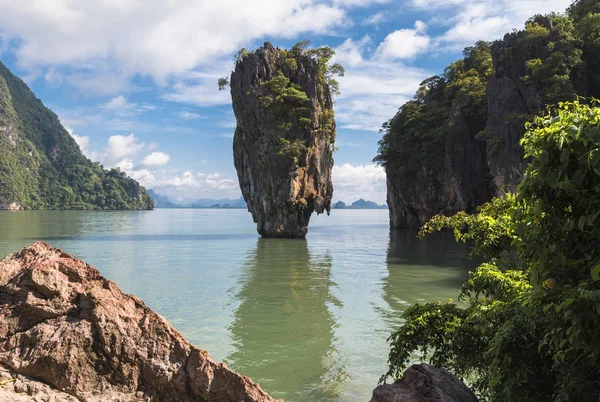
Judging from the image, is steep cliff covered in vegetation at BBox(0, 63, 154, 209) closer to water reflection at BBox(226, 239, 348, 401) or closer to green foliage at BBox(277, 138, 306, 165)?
green foliage at BBox(277, 138, 306, 165)

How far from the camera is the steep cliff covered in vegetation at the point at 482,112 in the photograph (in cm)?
2895

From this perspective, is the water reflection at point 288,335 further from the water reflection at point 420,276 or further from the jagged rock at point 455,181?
the jagged rock at point 455,181

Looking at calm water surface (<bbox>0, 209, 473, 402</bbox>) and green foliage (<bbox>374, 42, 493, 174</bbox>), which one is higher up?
green foliage (<bbox>374, 42, 493, 174</bbox>)

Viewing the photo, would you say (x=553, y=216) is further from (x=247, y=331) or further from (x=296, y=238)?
(x=296, y=238)

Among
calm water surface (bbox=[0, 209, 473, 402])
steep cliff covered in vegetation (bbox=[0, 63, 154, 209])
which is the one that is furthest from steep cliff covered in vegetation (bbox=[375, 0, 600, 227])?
steep cliff covered in vegetation (bbox=[0, 63, 154, 209])

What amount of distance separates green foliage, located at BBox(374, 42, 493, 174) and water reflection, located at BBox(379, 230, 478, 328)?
16494mm

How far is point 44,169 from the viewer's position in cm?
14638

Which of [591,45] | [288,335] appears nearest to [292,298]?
[288,335]

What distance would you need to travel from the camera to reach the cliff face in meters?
37.1

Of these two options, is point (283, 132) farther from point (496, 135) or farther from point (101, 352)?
point (101, 352)

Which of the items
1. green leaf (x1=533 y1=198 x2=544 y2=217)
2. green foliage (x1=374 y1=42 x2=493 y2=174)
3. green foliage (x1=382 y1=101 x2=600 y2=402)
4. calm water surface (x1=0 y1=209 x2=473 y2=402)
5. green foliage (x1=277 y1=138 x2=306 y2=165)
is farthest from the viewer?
green foliage (x1=374 y1=42 x2=493 y2=174)

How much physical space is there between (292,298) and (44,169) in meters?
156

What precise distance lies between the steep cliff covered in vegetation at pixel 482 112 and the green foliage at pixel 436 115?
9cm

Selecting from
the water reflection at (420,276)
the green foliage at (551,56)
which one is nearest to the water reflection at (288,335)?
the water reflection at (420,276)
